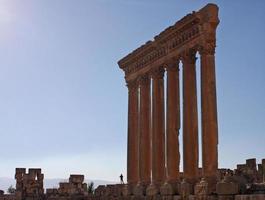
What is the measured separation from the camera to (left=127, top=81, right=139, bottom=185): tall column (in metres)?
33.6

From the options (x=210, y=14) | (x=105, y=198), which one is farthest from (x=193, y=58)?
(x=105, y=198)

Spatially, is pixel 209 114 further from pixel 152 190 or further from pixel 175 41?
pixel 152 190

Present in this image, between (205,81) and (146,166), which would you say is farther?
(146,166)

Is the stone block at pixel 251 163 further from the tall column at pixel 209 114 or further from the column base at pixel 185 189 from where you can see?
the tall column at pixel 209 114

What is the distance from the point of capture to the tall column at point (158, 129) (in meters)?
30.5

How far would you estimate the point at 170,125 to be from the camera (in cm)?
2916

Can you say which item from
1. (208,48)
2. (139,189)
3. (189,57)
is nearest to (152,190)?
(139,189)

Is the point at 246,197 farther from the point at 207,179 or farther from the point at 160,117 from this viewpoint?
the point at 160,117

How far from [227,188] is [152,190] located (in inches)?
303

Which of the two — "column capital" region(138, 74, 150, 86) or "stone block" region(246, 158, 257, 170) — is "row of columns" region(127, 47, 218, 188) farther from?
"stone block" region(246, 158, 257, 170)

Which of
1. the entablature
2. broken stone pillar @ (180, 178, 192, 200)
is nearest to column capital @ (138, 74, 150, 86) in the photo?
the entablature

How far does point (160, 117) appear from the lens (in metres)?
31.2

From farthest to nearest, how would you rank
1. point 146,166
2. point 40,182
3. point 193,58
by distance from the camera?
point 40,182, point 146,166, point 193,58

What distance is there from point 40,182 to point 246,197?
2496 cm
